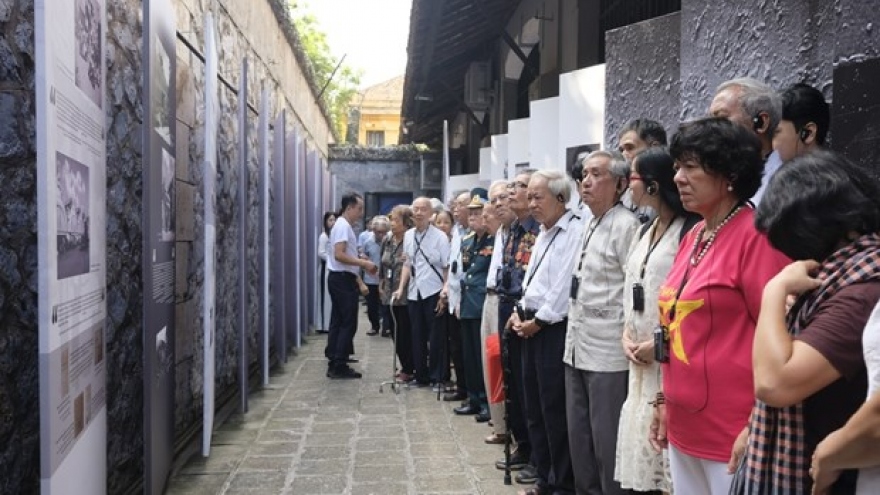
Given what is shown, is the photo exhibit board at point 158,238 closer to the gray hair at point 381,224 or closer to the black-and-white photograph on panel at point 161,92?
the black-and-white photograph on panel at point 161,92

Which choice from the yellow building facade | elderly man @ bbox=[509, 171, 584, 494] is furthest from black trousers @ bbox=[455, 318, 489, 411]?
the yellow building facade

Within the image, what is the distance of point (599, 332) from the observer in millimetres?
2979

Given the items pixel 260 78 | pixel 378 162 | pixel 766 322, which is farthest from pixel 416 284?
pixel 378 162

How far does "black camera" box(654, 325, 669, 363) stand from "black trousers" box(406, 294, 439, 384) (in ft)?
14.1

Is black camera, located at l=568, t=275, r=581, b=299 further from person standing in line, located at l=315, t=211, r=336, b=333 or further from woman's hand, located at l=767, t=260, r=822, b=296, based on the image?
person standing in line, located at l=315, t=211, r=336, b=333

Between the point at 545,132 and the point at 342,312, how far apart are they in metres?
2.55

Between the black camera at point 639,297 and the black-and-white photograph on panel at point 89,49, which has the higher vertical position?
the black-and-white photograph on panel at point 89,49

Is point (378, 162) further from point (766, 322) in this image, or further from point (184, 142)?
point (766, 322)

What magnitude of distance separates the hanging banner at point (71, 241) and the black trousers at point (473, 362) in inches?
119

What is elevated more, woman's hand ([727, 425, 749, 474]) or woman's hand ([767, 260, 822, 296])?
woman's hand ([767, 260, 822, 296])

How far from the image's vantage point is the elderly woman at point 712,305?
197 cm

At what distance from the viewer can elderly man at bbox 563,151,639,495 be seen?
9.60ft

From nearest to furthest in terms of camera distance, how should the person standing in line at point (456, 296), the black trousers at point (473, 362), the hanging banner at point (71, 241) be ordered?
the hanging banner at point (71, 241), the black trousers at point (473, 362), the person standing in line at point (456, 296)

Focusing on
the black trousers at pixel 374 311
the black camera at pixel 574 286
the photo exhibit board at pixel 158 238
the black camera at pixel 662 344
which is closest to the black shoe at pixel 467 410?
the photo exhibit board at pixel 158 238
